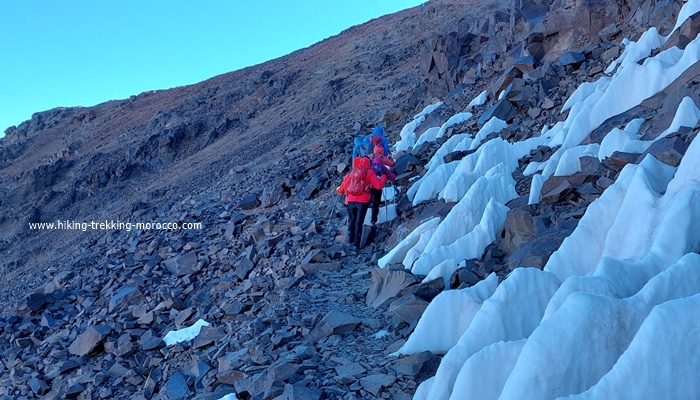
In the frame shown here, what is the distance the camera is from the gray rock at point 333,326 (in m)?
6.86

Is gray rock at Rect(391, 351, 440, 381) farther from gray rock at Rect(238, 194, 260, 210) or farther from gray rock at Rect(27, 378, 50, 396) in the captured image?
gray rock at Rect(238, 194, 260, 210)

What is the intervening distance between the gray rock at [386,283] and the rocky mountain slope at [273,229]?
0.02 meters

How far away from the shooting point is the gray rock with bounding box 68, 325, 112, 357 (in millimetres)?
9727

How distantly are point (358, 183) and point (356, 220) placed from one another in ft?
2.16

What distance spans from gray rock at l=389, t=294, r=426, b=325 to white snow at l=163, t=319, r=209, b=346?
11.1 ft

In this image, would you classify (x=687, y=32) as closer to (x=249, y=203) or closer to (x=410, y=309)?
(x=410, y=309)

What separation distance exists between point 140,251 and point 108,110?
78.0 feet

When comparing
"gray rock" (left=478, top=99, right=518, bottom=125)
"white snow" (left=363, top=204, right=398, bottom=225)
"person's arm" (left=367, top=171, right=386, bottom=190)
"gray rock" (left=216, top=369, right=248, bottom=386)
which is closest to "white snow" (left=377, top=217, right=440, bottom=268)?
"person's arm" (left=367, top=171, right=386, bottom=190)

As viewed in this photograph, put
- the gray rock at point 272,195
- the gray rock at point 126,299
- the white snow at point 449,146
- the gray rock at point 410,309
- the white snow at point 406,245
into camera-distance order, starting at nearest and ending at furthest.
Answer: the gray rock at point 410,309 → the white snow at point 406,245 → the gray rock at point 126,299 → the white snow at point 449,146 → the gray rock at point 272,195

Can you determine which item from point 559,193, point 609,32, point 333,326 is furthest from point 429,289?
point 609,32

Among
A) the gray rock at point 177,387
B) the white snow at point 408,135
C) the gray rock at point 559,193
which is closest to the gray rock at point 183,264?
the gray rock at point 177,387

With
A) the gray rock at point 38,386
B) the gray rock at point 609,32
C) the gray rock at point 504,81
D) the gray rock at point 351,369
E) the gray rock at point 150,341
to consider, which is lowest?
the gray rock at point 38,386

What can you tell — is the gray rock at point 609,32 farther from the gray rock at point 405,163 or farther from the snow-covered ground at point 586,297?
the gray rock at point 405,163

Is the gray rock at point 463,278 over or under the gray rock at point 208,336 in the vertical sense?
over
